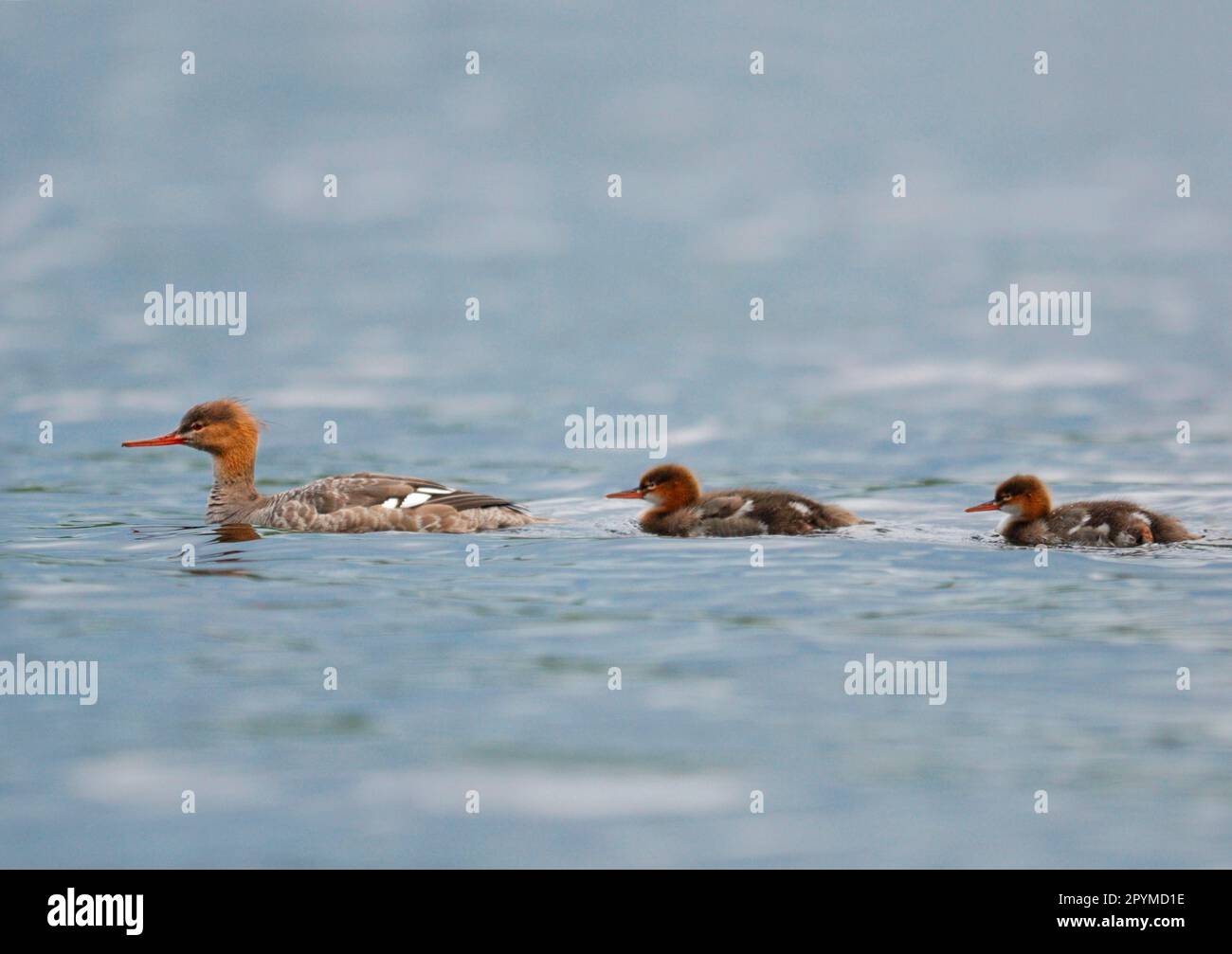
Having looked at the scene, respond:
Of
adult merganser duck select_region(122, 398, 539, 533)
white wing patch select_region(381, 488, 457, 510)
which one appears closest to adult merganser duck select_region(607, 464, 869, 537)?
adult merganser duck select_region(122, 398, 539, 533)

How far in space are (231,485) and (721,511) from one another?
372cm

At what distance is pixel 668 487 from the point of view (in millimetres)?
12656

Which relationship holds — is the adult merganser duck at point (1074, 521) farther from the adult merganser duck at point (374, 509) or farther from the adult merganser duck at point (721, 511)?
the adult merganser duck at point (374, 509)

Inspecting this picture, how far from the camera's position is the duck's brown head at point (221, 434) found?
13.4 metres

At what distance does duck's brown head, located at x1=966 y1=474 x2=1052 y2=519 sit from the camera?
39.8ft

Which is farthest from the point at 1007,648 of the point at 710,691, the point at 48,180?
the point at 48,180

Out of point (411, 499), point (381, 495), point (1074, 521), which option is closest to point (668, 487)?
point (411, 499)

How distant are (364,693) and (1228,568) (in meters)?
5.45

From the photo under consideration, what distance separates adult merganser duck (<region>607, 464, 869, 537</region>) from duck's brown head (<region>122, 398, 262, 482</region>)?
2902 millimetres

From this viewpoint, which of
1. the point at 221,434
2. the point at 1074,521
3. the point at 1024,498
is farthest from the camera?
the point at 221,434

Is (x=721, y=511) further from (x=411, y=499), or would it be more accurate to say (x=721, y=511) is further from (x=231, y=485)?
(x=231, y=485)

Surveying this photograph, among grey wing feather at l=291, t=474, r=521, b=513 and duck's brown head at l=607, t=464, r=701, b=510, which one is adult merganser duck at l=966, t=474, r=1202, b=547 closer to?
duck's brown head at l=607, t=464, r=701, b=510

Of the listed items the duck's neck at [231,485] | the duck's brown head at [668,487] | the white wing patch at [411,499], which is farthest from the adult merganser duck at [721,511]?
the duck's neck at [231,485]

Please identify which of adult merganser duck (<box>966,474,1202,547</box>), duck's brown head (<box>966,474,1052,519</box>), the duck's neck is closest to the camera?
adult merganser duck (<box>966,474,1202,547</box>)
